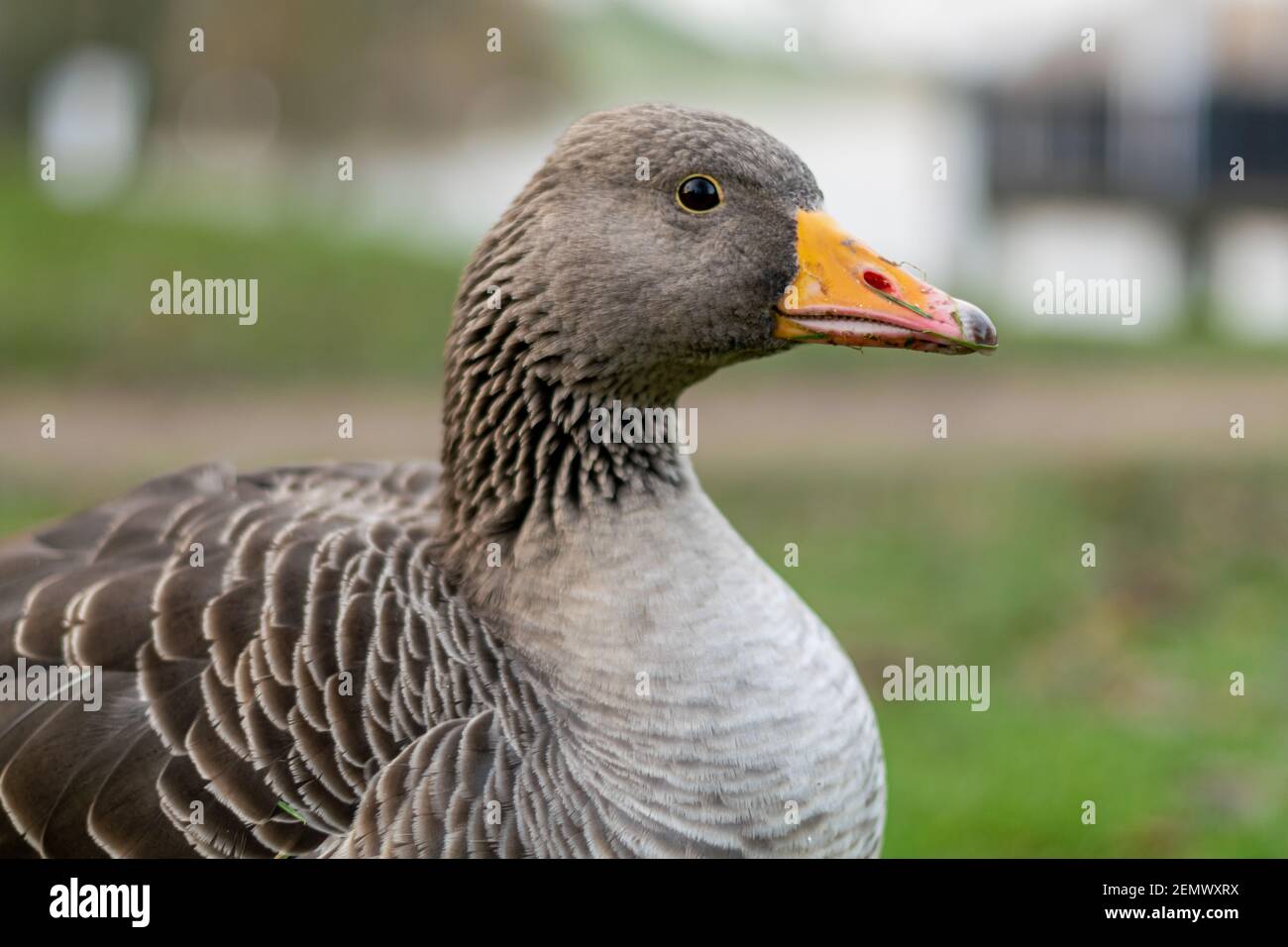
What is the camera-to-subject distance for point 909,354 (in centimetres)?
1336

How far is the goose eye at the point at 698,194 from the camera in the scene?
3.42 metres

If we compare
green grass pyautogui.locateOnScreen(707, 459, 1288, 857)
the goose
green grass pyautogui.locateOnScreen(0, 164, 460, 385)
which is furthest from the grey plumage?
green grass pyautogui.locateOnScreen(0, 164, 460, 385)

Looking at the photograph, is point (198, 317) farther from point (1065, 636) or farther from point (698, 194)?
point (698, 194)

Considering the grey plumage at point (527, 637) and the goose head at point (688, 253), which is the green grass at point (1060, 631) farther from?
the goose head at point (688, 253)

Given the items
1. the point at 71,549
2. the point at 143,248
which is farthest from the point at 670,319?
the point at 143,248

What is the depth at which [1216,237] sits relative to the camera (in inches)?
759

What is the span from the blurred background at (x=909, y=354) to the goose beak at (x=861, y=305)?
286cm

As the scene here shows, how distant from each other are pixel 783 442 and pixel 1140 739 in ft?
16.3

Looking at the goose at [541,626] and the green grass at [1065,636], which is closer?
the goose at [541,626]

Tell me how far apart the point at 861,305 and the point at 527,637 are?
45.2 inches

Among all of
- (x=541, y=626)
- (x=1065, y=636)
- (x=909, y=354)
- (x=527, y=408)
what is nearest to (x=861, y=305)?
(x=527, y=408)

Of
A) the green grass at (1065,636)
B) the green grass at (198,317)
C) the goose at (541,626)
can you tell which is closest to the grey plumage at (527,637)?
the goose at (541,626)

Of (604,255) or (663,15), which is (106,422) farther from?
(663,15)

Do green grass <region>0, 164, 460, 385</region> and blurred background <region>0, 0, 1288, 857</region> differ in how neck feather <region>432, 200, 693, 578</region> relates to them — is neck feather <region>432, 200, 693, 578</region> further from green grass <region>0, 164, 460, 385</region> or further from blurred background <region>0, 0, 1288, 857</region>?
green grass <region>0, 164, 460, 385</region>
